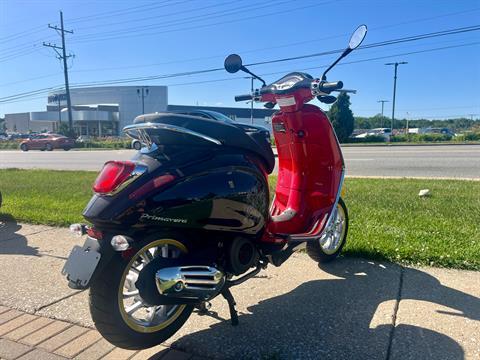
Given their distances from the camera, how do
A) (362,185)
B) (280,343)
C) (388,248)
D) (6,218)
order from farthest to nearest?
(362,185) → (6,218) → (388,248) → (280,343)

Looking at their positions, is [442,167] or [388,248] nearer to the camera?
[388,248]

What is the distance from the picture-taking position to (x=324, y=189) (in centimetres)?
342

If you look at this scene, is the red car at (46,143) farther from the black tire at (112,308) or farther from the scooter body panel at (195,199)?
the black tire at (112,308)

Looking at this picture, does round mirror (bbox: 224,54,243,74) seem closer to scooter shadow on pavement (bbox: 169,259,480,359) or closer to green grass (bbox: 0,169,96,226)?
scooter shadow on pavement (bbox: 169,259,480,359)

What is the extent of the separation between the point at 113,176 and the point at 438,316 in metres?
2.34

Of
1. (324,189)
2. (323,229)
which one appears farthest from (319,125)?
(323,229)

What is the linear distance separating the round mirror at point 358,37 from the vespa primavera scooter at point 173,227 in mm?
460

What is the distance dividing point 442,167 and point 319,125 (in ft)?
33.3

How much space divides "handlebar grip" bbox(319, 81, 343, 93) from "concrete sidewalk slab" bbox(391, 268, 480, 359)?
1659mm

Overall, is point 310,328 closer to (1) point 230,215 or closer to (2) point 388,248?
(1) point 230,215

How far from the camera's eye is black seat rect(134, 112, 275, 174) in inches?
97.5

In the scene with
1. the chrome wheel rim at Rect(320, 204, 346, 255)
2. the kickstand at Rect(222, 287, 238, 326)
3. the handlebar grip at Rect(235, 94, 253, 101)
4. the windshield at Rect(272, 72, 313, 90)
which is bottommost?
the kickstand at Rect(222, 287, 238, 326)

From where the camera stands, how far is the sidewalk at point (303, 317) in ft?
8.18

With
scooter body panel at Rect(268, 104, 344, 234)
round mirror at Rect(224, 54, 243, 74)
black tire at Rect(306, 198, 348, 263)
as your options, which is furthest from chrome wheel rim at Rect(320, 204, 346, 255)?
round mirror at Rect(224, 54, 243, 74)
